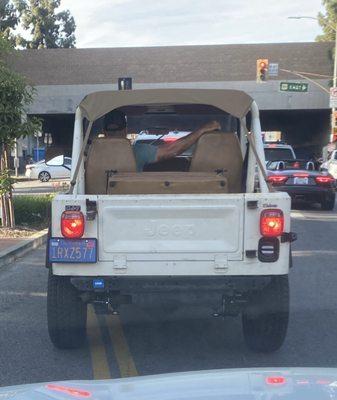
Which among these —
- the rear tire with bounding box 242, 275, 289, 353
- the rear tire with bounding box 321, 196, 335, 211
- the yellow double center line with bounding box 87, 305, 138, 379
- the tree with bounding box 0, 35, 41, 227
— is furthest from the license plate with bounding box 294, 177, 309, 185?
→ the rear tire with bounding box 242, 275, 289, 353

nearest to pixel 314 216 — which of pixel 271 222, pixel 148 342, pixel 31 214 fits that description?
pixel 31 214

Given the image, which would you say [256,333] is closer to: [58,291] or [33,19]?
[58,291]

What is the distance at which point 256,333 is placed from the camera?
5449 millimetres

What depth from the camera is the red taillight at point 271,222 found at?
483 cm

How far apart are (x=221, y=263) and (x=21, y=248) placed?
6423mm

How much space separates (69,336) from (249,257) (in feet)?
5.76

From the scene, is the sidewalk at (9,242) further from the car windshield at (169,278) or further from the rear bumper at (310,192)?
the rear bumper at (310,192)

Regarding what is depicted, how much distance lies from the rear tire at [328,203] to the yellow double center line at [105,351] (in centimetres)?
1173

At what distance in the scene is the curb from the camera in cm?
977

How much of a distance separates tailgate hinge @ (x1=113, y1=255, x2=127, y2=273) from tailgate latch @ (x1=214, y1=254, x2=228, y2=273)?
725 mm

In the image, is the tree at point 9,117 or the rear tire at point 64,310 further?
the tree at point 9,117

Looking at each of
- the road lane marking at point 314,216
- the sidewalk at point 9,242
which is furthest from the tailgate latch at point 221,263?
the road lane marking at point 314,216

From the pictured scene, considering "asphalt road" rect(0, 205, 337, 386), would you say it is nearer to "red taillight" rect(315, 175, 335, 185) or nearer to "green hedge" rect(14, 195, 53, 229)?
"green hedge" rect(14, 195, 53, 229)

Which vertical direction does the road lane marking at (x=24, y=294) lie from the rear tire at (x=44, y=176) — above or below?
below
